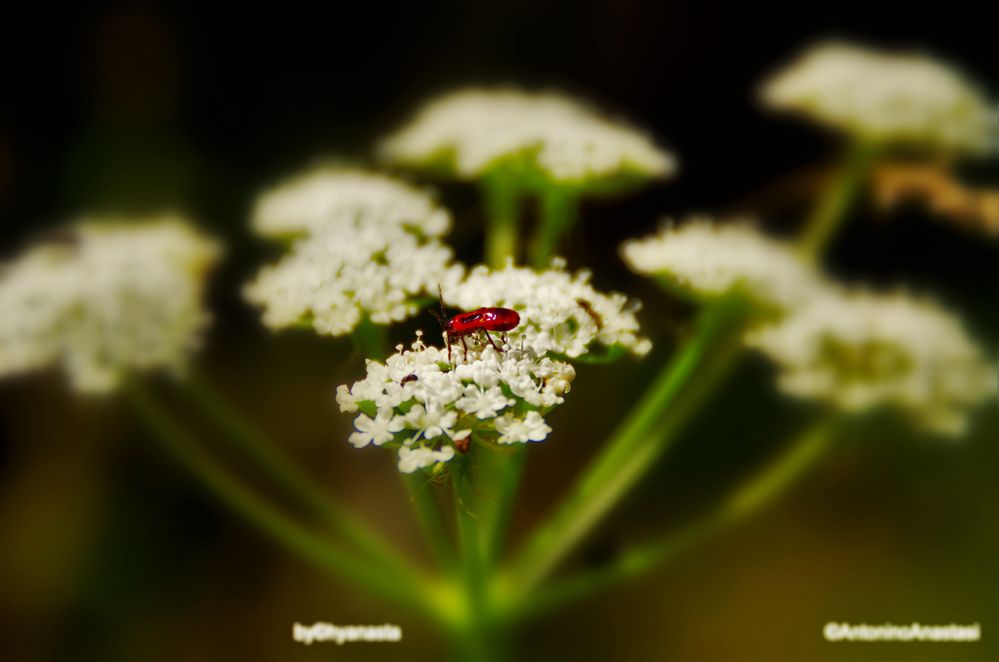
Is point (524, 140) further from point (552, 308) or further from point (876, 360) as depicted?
point (876, 360)

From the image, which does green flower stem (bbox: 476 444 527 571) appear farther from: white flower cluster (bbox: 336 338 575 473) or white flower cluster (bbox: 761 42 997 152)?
white flower cluster (bbox: 761 42 997 152)

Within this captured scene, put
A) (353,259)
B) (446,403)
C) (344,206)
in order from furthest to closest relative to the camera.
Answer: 1. (344,206)
2. (353,259)
3. (446,403)

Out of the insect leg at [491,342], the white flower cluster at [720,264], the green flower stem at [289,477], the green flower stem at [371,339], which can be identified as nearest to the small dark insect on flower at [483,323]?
the insect leg at [491,342]

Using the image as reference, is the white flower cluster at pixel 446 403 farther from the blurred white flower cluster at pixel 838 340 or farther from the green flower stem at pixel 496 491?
the blurred white flower cluster at pixel 838 340

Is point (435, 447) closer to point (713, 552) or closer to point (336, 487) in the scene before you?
point (336, 487)

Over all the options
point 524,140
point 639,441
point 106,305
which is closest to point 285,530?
point 106,305

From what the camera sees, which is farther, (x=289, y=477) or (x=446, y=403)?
(x=289, y=477)
